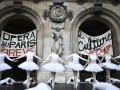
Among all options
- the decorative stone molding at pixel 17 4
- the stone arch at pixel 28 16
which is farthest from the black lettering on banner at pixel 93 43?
the decorative stone molding at pixel 17 4

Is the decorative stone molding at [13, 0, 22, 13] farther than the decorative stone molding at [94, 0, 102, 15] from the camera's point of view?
No

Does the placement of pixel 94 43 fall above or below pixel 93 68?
above

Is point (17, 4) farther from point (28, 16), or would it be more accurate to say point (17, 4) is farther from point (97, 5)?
point (97, 5)

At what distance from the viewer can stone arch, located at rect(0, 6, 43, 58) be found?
16.4m

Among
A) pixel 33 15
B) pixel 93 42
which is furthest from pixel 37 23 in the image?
pixel 93 42

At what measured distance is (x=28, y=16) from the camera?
55.6 feet

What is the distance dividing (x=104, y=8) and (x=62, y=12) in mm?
3071

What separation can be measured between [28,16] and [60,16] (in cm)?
236

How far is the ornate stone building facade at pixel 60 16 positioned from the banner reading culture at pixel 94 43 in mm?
487

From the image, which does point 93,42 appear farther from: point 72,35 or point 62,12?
point 62,12

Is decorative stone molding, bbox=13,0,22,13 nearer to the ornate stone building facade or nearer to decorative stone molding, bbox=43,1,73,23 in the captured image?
the ornate stone building facade

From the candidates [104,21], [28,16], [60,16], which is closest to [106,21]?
[104,21]

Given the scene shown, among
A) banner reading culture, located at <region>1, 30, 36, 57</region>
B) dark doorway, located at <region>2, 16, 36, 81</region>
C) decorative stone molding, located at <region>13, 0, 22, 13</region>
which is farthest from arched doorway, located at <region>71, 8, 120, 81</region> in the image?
dark doorway, located at <region>2, 16, 36, 81</region>

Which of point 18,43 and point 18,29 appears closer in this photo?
point 18,43
